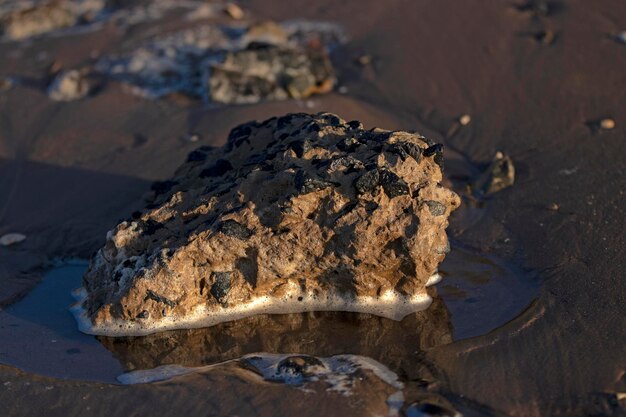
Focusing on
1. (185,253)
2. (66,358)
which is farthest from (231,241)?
(66,358)

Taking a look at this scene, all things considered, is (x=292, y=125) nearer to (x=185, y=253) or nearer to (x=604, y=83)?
(x=185, y=253)

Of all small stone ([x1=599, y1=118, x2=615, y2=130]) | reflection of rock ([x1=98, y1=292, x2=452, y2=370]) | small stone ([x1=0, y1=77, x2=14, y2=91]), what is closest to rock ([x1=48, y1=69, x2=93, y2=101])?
small stone ([x1=0, y1=77, x2=14, y2=91])

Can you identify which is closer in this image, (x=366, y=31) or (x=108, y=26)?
(x=366, y=31)

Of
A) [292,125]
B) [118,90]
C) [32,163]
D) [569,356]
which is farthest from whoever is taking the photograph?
[118,90]

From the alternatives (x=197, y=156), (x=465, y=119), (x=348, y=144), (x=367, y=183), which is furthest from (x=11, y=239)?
(x=465, y=119)

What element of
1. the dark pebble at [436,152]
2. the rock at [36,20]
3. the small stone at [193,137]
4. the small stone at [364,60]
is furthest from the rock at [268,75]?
the dark pebble at [436,152]

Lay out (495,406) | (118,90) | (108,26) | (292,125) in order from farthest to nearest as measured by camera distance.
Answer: (108,26), (118,90), (292,125), (495,406)
